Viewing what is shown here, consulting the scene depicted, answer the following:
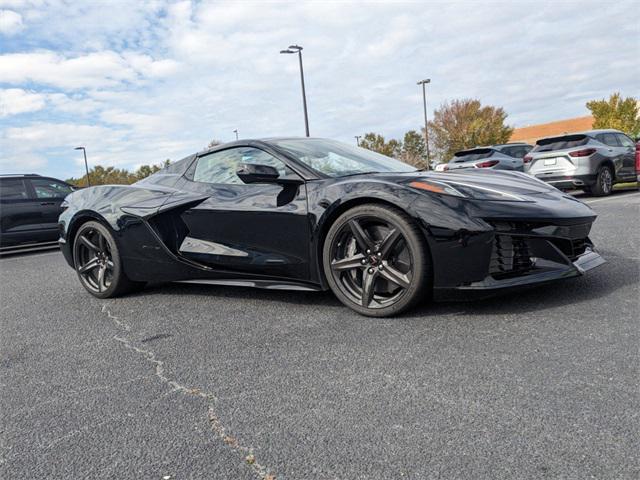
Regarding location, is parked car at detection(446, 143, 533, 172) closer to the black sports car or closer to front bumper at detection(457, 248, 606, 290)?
the black sports car

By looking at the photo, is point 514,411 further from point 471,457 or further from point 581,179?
point 581,179

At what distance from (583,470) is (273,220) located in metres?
2.40

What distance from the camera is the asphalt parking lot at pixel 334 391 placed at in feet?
5.65

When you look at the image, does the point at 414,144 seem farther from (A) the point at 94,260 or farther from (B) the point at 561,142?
(A) the point at 94,260

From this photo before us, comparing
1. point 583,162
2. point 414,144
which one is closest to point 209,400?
point 583,162

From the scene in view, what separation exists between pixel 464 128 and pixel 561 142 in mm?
31282

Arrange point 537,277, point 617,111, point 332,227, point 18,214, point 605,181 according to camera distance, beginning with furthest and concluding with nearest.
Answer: point 617,111 → point 605,181 → point 18,214 → point 332,227 → point 537,277

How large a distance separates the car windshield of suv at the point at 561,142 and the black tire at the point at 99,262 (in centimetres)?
966

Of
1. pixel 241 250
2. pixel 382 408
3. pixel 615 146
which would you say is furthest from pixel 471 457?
pixel 615 146

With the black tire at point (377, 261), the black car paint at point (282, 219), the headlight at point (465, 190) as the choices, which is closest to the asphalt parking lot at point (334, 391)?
the black tire at point (377, 261)

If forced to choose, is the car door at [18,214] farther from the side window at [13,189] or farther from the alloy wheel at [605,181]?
the alloy wheel at [605,181]

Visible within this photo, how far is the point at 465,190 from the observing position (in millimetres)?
3129

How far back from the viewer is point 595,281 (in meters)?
3.56

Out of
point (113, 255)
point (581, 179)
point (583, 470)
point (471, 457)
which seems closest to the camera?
point (583, 470)
